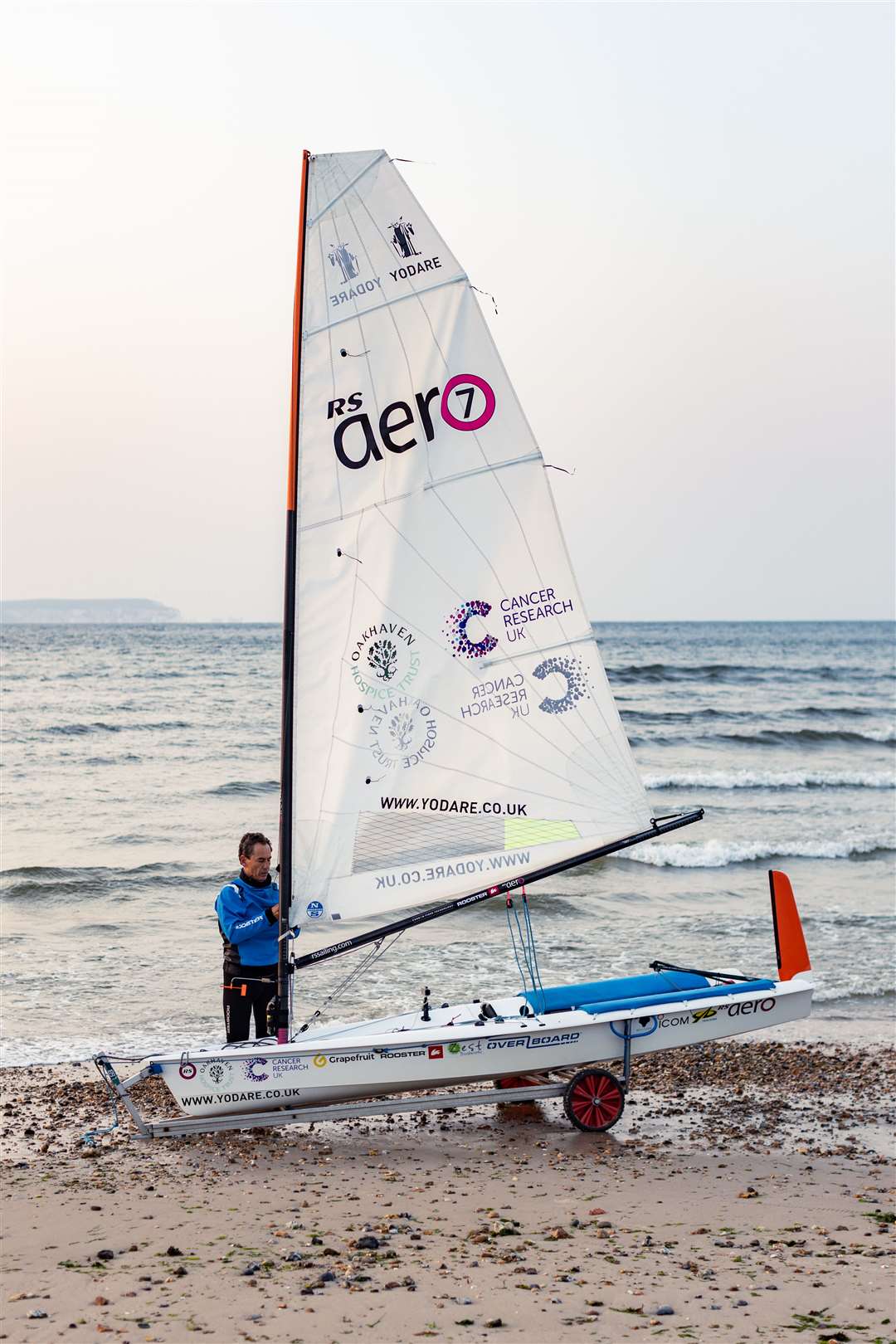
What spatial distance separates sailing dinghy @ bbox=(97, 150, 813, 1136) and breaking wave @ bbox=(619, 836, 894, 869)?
32.6ft

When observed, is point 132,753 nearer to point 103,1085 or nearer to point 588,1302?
point 103,1085

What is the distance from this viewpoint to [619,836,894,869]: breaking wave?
17609 mm

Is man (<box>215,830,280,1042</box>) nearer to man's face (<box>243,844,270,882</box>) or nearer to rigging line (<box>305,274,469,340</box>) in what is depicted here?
man's face (<box>243,844,270,882</box>)

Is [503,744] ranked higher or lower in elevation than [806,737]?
lower

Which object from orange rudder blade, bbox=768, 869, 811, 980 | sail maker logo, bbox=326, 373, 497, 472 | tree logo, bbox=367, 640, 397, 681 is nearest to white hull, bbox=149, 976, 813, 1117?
orange rudder blade, bbox=768, 869, 811, 980

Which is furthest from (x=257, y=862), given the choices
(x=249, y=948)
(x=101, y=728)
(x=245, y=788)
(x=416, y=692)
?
(x=101, y=728)

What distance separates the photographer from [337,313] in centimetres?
718

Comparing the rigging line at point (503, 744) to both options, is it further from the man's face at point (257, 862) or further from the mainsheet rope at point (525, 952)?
the man's face at point (257, 862)

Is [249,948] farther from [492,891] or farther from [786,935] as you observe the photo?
[786,935]

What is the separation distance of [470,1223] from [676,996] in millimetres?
2288

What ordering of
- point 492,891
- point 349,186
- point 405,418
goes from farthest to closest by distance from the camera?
point 492,891, point 405,418, point 349,186

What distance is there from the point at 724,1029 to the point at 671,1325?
3097mm

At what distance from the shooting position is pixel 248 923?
7.60m

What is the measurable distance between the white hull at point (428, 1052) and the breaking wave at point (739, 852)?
9835mm
